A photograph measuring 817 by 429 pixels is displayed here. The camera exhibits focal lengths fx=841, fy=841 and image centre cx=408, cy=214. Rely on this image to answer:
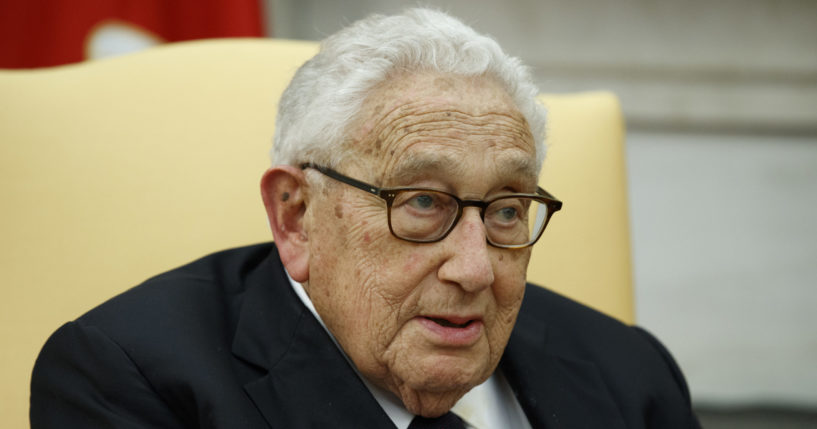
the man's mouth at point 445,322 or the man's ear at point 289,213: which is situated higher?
the man's ear at point 289,213

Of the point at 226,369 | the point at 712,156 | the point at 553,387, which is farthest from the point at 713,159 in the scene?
the point at 226,369

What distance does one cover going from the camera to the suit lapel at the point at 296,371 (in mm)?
1604

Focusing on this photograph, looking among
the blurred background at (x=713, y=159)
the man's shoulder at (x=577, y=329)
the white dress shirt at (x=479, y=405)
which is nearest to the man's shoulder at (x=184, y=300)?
the white dress shirt at (x=479, y=405)

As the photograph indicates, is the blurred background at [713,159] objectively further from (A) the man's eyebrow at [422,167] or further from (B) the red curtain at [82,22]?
(A) the man's eyebrow at [422,167]

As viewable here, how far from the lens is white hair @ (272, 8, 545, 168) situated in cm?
164

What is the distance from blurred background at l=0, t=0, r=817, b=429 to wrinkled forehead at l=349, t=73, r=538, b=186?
2.20m

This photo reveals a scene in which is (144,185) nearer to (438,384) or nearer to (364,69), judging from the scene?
(364,69)

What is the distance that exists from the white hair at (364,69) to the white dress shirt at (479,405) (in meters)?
0.35

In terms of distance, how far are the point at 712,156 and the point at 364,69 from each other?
109 inches

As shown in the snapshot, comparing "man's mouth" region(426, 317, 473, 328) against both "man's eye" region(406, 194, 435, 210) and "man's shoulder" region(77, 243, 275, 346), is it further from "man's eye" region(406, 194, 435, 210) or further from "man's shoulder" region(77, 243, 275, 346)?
"man's shoulder" region(77, 243, 275, 346)

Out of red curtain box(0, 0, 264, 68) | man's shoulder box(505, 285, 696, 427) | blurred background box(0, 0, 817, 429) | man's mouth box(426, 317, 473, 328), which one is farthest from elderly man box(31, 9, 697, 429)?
blurred background box(0, 0, 817, 429)

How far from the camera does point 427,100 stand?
161cm

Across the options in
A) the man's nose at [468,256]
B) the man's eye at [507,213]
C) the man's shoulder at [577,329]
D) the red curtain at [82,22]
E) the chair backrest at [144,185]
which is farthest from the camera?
the red curtain at [82,22]

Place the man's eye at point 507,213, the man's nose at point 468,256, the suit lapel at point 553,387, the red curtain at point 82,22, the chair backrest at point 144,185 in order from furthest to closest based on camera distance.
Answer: the red curtain at point 82,22 < the chair backrest at point 144,185 < the suit lapel at point 553,387 < the man's eye at point 507,213 < the man's nose at point 468,256
